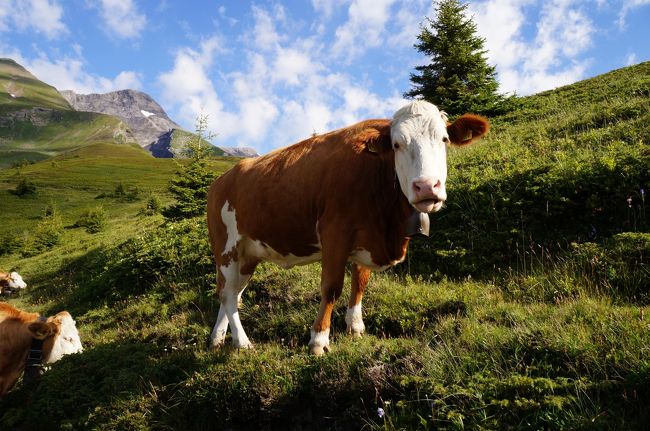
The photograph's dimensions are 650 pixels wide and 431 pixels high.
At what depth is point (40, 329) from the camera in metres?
6.51

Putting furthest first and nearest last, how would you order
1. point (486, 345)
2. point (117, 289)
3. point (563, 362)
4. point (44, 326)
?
point (117, 289) < point (44, 326) < point (486, 345) < point (563, 362)

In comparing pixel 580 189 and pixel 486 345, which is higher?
pixel 580 189

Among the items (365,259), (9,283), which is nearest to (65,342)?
(365,259)

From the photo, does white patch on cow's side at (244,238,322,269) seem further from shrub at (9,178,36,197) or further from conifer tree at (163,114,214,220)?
shrub at (9,178,36,197)

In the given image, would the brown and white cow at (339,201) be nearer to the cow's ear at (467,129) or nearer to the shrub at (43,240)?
the cow's ear at (467,129)

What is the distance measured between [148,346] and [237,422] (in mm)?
2749

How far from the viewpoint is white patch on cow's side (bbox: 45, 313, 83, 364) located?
664 cm

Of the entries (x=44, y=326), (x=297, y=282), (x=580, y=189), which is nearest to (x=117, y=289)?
(x=44, y=326)

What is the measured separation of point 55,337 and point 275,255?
4.04 meters

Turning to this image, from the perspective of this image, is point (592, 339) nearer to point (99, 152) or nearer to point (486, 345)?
point (486, 345)

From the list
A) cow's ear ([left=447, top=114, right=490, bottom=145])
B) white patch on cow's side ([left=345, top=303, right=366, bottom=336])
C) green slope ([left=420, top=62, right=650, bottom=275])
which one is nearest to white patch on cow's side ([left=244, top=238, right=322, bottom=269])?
white patch on cow's side ([left=345, top=303, right=366, bottom=336])

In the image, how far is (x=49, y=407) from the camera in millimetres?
5246

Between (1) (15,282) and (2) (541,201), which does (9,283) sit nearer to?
(1) (15,282)

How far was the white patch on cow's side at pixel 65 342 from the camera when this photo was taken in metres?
6.64
